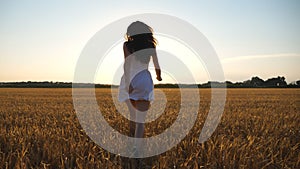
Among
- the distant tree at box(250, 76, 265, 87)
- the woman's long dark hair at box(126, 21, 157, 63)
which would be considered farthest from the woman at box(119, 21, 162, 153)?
the distant tree at box(250, 76, 265, 87)

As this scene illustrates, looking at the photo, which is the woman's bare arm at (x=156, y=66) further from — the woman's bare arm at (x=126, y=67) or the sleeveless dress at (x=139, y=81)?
the woman's bare arm at (x=126, y=67)

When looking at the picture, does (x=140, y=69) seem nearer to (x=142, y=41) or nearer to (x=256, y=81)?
(x=142, y=41)

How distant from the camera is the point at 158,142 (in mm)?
4203

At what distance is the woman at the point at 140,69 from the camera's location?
3.81 metres

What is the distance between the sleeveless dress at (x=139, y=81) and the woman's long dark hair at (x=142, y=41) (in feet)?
0.24

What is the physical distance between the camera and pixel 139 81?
3.80 m

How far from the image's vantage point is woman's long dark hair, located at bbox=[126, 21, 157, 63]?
12.7 feet

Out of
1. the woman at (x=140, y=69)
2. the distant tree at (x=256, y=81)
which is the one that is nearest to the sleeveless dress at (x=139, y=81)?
the woman at (x=140, y=69)

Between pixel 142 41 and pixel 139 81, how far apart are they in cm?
47

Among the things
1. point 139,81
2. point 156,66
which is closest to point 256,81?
point 156,66

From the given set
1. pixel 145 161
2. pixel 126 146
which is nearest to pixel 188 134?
pixel 126 146

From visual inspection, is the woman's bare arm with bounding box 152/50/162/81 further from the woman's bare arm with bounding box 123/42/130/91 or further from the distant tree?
the distant tree

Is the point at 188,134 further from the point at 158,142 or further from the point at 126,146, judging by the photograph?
the point at 126,146

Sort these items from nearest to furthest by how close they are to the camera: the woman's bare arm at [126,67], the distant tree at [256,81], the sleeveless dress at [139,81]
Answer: the sleeveless dress at [139,81], the woman's bare arm at [126,67], the distant tree at [256,81]
